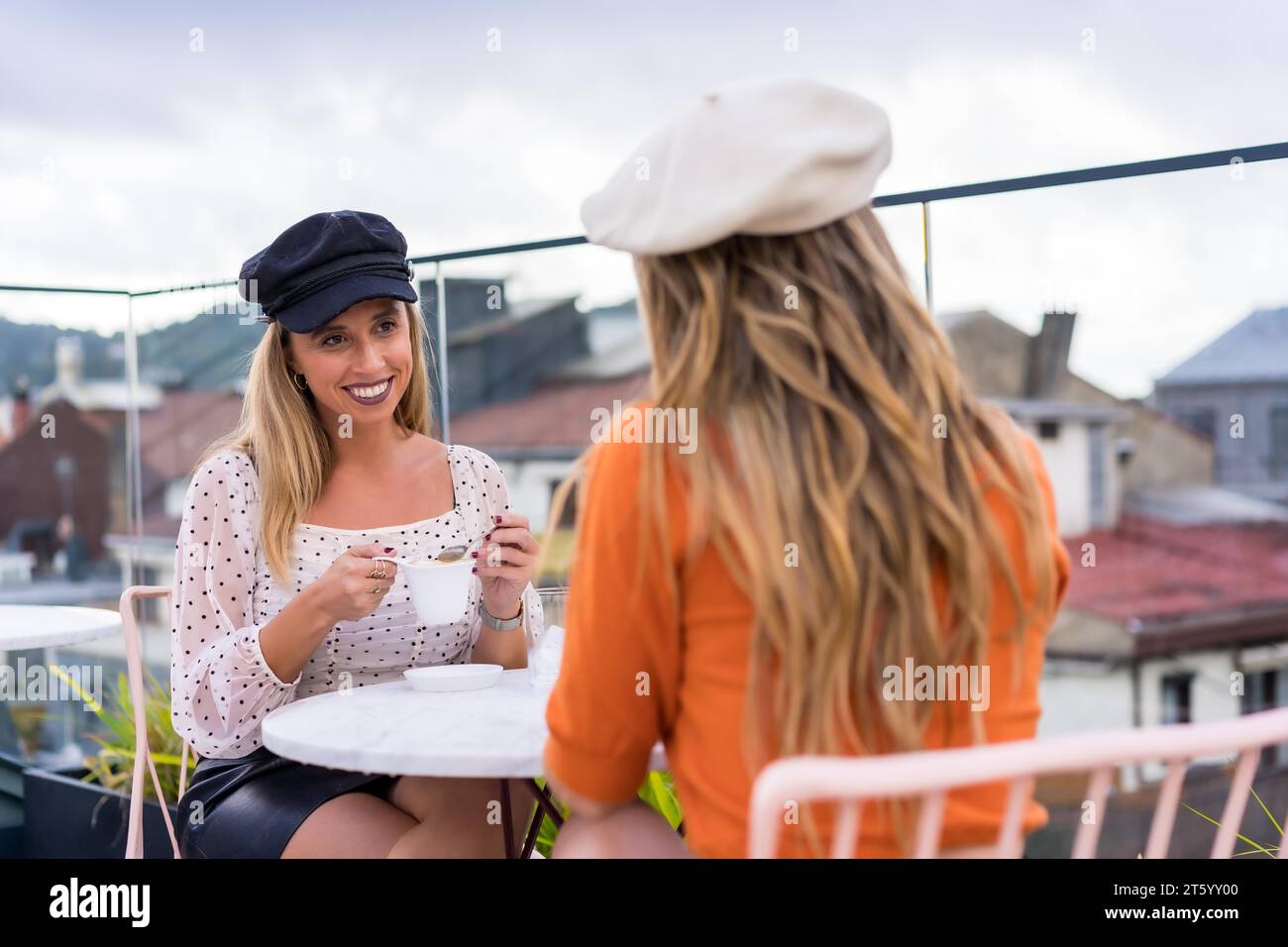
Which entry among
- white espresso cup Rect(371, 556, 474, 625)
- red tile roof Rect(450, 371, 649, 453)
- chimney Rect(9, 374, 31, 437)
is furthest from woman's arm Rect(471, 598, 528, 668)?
chimney Rect(9, 374, 31, 437)

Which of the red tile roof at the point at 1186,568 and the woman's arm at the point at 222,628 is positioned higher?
the woman's arm at the point at 222,628

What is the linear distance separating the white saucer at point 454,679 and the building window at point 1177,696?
84.1 feet

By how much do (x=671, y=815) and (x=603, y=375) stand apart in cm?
2732

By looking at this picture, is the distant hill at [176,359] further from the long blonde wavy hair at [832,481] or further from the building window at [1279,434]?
the long blonde wavy hair at [832,481]

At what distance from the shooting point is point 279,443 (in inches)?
69.3

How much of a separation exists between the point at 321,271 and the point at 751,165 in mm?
903

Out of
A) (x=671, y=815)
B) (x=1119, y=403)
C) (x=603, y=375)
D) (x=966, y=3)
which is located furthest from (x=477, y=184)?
(x=671, y=815)

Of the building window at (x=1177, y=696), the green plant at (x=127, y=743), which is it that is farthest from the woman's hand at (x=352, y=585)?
the building window at (x=1177, y=696)

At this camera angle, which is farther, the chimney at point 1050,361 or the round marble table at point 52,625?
the chimney at point 1050,361

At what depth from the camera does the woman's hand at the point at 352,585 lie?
1479mm

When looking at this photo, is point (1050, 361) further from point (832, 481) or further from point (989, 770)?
point (989, 770)

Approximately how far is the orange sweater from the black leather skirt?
24.2 inches

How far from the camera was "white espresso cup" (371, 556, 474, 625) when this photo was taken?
151 centimetres
